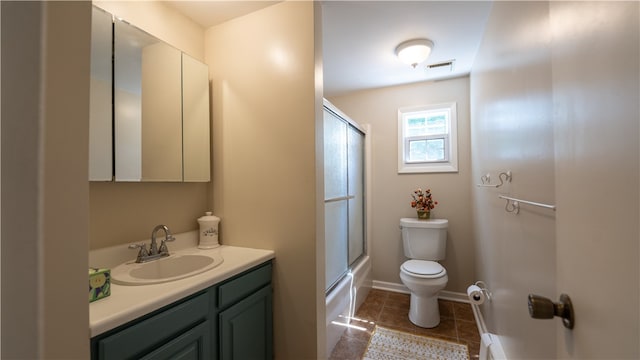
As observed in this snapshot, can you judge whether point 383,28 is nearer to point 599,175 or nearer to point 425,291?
point 599,175

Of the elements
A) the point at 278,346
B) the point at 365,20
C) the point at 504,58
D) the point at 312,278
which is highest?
the point at 365,20

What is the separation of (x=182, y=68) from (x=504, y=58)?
6.07 feet

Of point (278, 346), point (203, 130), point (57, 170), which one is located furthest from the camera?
point (203, 130)

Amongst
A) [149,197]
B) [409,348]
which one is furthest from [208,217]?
[409,348]

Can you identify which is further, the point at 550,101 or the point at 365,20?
the point at 365,20

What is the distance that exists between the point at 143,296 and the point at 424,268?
6.90 feet

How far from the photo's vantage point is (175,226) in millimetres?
1568

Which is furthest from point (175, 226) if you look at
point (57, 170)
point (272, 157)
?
point (57, 170)

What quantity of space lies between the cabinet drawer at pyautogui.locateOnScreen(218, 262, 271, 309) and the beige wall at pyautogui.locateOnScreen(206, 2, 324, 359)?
0.09 meters

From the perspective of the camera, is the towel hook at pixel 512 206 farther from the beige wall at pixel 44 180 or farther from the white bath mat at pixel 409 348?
the beige wall at pixel 44 180

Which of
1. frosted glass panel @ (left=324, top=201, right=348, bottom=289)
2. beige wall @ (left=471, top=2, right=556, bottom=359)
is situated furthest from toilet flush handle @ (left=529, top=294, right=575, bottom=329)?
frosted glass panel @ (left=324, top=201, right=348, bottom=289)

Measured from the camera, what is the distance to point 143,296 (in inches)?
35.6

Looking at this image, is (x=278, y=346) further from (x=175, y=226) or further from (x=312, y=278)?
(x=175, y=226)

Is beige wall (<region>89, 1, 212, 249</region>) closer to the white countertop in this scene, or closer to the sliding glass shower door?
the white countertop
